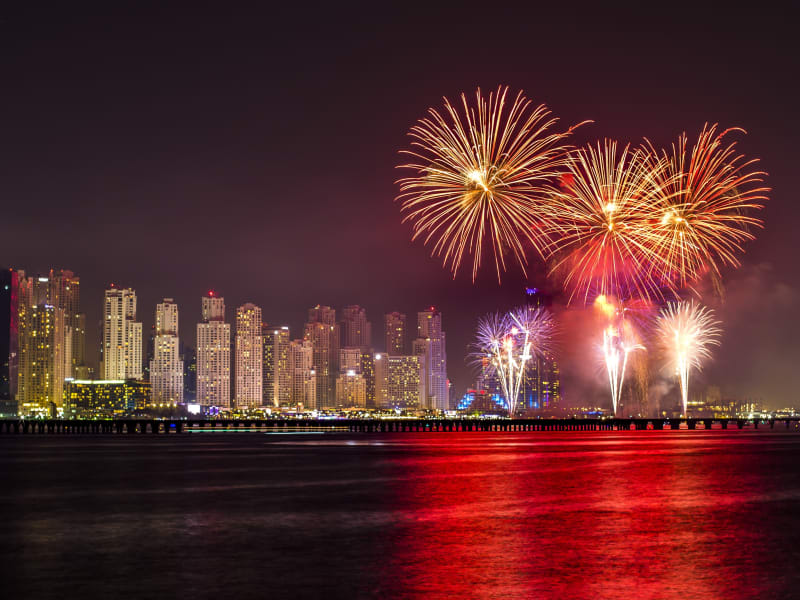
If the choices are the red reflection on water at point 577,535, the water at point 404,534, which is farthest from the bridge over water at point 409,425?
the red reflection on water at point 577,535

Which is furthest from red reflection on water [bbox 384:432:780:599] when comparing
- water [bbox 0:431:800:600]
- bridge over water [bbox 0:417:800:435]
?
bridge over water [bbox 0:417:800:435]

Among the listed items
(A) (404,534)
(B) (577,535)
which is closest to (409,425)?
(A) (404,534)

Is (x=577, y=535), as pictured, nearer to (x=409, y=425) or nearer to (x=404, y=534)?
(x=404, y=534)

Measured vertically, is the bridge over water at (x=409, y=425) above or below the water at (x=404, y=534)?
below

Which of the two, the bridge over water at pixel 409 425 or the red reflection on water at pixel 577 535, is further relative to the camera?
the bridge over water at pixel 409 425

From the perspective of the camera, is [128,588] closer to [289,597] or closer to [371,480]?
[289,597]

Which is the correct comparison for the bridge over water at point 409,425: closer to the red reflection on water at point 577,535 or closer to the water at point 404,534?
the water at point 404,534
